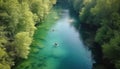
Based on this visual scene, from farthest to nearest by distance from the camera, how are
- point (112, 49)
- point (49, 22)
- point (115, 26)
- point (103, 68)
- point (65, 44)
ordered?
point (49, 22), point (65, 44), point (115, 26), point (103, 68), point (112, 49)

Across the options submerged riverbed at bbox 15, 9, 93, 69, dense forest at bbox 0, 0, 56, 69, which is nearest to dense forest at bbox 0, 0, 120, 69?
dense forest at bbox 0, 0, 56, 69

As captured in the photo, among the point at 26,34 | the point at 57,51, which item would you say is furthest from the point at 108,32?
the point at 26,34

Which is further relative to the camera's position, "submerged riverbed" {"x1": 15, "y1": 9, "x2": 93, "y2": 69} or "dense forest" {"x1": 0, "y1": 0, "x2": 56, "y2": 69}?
"submerged riverbed" {"x1": 15, "y1": 9, "x2": 93, "y2": 69}

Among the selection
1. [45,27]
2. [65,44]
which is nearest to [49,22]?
[45,27]

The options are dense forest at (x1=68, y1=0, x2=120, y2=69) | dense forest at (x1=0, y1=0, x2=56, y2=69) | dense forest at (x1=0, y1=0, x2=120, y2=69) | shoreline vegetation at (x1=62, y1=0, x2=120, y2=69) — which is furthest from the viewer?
dense forest at (x1=0, y1=0, x2=56, y2=69)

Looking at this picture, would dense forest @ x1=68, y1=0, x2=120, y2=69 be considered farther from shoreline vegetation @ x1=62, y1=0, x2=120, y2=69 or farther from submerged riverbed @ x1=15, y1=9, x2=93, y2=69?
submerged riverbed @ x1=15, y1=9, x2=93, y2=69

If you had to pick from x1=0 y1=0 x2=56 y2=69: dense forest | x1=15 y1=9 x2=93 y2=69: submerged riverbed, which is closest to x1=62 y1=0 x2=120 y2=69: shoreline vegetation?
x1=15 y1=9 x2=93 y2=69: submerged riverbed

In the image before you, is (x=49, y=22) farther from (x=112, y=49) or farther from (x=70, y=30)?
(x=112, y=49)

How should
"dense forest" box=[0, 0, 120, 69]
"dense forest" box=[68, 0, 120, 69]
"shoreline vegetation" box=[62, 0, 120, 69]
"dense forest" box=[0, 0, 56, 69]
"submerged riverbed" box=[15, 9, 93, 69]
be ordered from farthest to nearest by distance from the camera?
1. "submerged riverbed" box=[15, 9, 93, 69]
2. "dense forest" box=[0, 0, 56, 69]
3. "dense forest" box=[0, 0, 120, 69]
4. "shoreline vegetation" box=[62, 0, 120, 69]
5. "dense forest" box=[68, 0, 120, 69]
